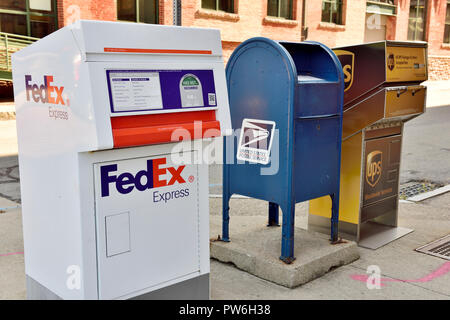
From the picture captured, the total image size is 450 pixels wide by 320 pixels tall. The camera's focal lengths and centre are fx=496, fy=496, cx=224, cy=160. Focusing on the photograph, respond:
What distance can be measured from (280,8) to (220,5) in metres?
3.21

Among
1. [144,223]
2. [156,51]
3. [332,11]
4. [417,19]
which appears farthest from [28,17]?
[417,19]

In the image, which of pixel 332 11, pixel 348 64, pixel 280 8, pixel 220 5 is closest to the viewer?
pixel 348 64

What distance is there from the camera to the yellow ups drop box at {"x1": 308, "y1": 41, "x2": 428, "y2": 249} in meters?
4.28

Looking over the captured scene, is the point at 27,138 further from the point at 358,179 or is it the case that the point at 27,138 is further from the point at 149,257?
the point at 358,179

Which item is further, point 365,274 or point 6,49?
point 6,49

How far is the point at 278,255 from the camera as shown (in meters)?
3.85

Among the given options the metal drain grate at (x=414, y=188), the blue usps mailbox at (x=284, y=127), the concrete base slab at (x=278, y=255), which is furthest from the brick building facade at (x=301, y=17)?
the concrete base slab at (x=278, y=255)

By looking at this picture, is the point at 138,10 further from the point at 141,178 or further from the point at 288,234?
the point at 141,178

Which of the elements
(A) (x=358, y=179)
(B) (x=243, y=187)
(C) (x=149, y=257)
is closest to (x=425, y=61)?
(A) (x=358, y=179)

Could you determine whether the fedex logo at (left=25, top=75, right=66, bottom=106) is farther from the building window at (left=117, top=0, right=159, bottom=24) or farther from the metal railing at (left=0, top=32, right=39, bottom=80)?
the building window at (left=117, top=0, right=159, bottom=24)

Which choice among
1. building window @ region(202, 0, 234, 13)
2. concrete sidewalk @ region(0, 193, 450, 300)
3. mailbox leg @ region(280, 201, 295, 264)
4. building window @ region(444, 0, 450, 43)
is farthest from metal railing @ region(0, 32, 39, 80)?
building window @ region(444, 0, 450, 43)

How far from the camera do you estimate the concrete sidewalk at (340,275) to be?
11.5 feet

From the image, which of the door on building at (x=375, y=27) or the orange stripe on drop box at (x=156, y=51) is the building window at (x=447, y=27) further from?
the orange stripe on drop box at (x=156, y=51)

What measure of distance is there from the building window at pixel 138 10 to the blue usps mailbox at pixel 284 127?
13699 mm
